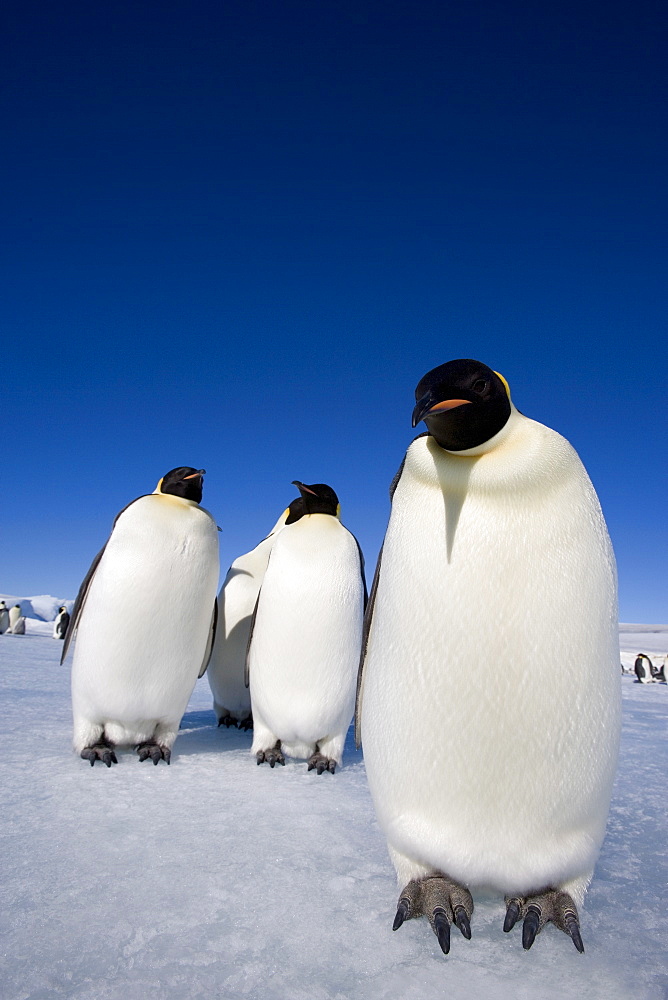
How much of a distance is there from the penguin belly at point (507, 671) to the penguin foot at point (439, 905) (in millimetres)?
42

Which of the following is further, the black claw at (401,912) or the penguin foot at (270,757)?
the penguin foot at (270,757)

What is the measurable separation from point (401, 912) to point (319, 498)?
8.40 feet

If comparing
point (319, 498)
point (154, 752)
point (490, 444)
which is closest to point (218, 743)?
point (154, 752)

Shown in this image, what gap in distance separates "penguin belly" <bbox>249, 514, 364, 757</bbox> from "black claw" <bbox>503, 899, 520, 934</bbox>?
1971 millimetres

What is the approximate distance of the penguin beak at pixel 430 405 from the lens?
145cm

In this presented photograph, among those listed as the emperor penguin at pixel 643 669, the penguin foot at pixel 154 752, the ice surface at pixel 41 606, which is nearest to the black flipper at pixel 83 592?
the penguin foot at pixel 154 752

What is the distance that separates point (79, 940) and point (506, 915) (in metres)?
1.01

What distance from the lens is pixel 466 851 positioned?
5.09ft

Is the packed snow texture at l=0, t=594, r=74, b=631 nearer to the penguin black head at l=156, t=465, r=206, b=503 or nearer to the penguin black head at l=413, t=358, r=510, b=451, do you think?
the penguin black head at l=156, t=465, r=206, b=503

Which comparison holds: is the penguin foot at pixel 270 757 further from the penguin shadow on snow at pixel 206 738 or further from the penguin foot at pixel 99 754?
the penguin foot at pixel 99 754

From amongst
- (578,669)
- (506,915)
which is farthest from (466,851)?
(578,669)

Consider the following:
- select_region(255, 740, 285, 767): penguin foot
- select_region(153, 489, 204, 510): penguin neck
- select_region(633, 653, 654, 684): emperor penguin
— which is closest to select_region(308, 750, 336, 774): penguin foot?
select_region(255, 740, 285, 767): penguin foot

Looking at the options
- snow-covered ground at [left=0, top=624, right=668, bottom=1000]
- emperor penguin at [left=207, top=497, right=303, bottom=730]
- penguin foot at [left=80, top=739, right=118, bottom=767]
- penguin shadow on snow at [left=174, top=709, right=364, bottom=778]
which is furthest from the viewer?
emperor penguin at [left=207, top=497, right=303, bottom=730]

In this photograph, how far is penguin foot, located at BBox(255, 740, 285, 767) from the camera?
3.43 m
